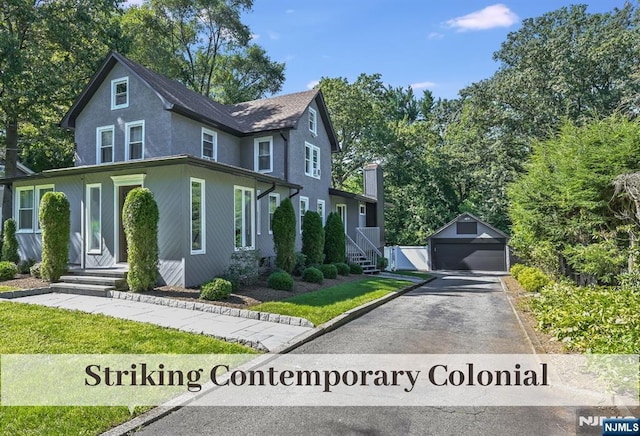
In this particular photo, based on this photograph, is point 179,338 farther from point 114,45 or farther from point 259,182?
point 114,45

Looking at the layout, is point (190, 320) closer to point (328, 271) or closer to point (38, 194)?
point (328, 271)

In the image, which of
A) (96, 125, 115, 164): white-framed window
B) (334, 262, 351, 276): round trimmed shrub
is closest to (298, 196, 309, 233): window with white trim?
(334, 262, 351, 276): round trimmed shrub

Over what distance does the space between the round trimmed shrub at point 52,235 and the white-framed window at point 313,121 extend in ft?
37.5

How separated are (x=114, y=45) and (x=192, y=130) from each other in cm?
832

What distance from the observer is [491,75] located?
26250 millimetres

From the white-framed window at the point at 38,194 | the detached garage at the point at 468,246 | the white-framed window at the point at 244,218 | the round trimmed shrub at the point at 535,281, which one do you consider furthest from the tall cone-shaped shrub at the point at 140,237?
the detached garage at the point at 468,246

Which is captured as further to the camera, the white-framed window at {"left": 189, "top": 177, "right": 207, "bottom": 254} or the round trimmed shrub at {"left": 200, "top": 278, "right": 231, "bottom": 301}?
the white-framed window at {"left": 189, "top": 177, "right": 207, "bottom": 254}

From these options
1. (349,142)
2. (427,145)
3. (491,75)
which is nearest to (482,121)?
(491,75)

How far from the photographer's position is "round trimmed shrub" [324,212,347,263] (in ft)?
57.5

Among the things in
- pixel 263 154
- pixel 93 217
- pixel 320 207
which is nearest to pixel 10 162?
pixel 93 217

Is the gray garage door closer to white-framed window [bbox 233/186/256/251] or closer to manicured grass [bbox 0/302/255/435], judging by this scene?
white-framed window [bbox 233/186/256/251]

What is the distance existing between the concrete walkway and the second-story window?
26.3 feet

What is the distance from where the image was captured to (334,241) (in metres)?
17.6

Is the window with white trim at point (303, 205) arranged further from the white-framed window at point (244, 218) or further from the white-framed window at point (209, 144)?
the white-framed window at point (244, 218)
